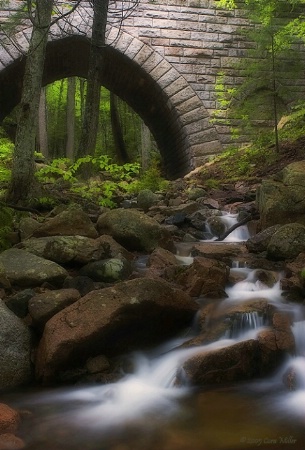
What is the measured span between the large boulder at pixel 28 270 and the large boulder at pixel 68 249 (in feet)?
0.82

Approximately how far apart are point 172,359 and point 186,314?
0.44 metres

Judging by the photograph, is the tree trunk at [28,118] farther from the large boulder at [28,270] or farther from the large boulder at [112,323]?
the large boulder at [112,323]

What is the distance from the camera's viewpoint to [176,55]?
11.4 meters

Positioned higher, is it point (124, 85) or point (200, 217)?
point (124, 85)

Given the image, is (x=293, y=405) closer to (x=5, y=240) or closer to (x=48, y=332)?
(x=48, y=332)

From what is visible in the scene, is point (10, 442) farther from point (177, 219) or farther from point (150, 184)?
point (150, 184)

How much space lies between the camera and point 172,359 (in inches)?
127

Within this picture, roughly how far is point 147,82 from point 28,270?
908 centimetres

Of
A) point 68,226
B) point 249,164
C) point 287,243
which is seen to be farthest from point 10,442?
point 249,164

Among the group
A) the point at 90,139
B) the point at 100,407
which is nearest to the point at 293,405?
the point at 100,407

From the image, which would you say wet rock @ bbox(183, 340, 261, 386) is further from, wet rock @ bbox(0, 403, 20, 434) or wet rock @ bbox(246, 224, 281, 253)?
wet rock @ bbox(246, 224, 281, 253)

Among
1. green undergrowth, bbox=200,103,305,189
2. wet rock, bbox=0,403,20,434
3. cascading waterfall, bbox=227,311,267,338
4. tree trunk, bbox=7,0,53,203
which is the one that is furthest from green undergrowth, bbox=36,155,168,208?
wet rock, bbox=0,403,20,434

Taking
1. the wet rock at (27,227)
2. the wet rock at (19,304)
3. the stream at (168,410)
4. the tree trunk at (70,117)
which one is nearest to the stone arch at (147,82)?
the tree trunk at (70,117)

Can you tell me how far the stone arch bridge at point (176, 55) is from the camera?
36.5 feet
